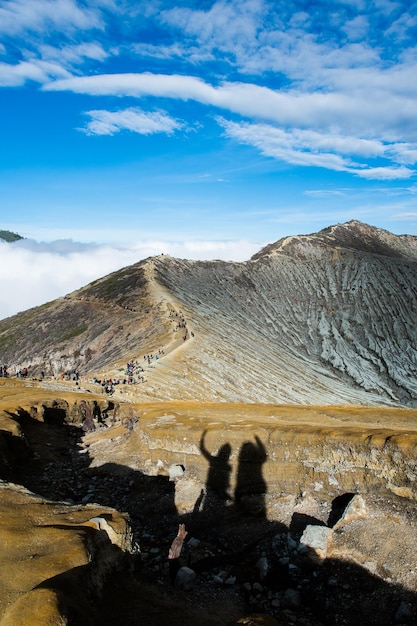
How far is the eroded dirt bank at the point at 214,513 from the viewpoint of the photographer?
12.4 m

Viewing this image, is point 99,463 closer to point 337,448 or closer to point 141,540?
point 141,540

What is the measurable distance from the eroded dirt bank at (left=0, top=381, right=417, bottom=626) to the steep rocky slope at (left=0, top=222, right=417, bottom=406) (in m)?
22.2

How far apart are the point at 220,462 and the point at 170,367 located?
39.4 meters

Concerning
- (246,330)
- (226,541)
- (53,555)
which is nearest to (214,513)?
(226,541)

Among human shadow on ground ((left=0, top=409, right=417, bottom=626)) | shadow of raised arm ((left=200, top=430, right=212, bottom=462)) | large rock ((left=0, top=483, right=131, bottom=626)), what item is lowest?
human shadow on ground ((left=0, top=409, right=417, bottom=626))

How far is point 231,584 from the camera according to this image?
1727 centimetres

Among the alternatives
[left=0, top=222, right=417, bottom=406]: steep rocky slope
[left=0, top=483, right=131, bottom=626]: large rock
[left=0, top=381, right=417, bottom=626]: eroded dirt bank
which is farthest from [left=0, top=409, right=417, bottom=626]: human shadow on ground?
[left=0, top=222, right=417, bottom=406]: steep rocky slope

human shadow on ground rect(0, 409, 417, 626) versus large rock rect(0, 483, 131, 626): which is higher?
large rock rect(0, 483, 131, 626)

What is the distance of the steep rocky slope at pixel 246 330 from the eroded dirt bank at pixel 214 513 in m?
22.2

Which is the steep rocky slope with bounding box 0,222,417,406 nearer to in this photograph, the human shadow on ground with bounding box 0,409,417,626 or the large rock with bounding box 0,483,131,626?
the human shadow on ground with bounding box 0,409,417,626

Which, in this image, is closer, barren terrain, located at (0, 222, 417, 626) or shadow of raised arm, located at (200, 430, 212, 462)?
barren terrain, located at (0, 222, 417, 626)

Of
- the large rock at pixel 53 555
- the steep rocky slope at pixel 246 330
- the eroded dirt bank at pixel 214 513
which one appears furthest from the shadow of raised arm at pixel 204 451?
the steep rocky slope at pixel 246 330

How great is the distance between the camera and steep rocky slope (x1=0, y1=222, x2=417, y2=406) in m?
75.3

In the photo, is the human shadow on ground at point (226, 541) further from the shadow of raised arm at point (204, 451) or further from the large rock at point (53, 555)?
the large rock at point (53, 555)
